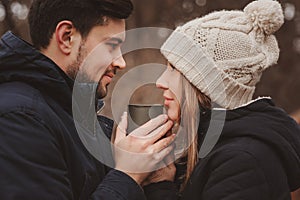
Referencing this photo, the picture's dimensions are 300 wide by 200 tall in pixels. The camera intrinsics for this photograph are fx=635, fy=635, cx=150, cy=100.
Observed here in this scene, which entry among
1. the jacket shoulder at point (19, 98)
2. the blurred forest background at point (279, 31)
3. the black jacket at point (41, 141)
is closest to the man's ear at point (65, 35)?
the black jacket at point (41, 141)

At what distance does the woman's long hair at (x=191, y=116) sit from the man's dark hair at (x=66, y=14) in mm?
507

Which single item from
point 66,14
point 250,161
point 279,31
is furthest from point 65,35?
point 279,31

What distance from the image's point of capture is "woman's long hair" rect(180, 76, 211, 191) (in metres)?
3.03

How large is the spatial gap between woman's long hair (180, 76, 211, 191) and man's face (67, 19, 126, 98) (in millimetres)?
350

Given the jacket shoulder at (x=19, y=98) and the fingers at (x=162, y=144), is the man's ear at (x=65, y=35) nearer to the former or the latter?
the jacket shoulder at (x=19, y=98)

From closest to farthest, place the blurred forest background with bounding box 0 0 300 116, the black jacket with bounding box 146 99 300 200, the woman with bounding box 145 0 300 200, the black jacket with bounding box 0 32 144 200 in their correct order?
the black jacket with bounding box 0 32 144 200 → the black jacket with bounding box 146 99 300 200 → the woman with bounding box 145 0 300 200 → the blurred forest background with bounding box 0 0 300 116

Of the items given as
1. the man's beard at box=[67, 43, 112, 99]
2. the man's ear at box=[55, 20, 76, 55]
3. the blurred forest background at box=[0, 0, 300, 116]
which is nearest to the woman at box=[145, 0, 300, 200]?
the man's beard at box=[67, 43, 112, 99]

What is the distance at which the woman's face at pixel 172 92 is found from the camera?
3.08m

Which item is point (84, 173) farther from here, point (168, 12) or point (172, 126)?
point (168, 12)

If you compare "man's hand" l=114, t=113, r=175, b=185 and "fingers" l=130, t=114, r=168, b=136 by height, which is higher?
"fingers" l=130, t=114, r=168, b=136

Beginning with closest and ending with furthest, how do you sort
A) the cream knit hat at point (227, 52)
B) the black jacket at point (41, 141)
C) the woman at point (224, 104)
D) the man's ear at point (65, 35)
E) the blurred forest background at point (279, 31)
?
the black jacket at point (41, 141) → the woman at point (224, 104) → the man's ear at point (65, 35) → the cream knit hat at point (227, 52) → the blurred forest background at point (279, 31)

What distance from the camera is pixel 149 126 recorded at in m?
2.87

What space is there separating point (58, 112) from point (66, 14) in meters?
0.51

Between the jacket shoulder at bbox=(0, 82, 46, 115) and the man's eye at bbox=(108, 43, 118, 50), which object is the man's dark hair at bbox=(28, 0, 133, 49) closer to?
the man's eye at bbox=(108, 43, 118, 50)
